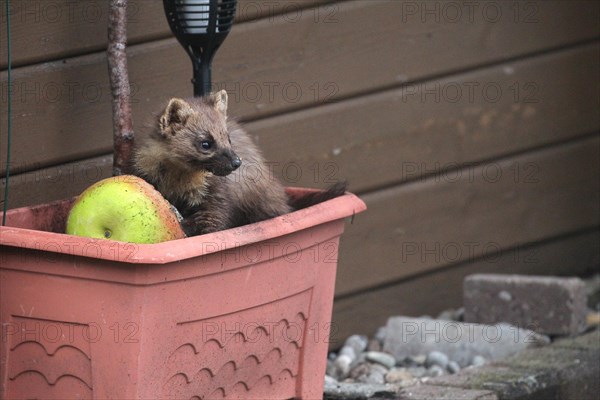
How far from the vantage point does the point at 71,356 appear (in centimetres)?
233

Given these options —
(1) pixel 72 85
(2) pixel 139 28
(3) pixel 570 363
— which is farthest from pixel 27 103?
(3) pixel 570 363

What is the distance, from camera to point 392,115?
153 inches

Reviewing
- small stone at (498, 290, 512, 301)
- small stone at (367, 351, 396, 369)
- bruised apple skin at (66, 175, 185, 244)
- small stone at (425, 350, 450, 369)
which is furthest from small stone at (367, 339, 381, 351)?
bruised apple skin at (66, 175, 185, 244)

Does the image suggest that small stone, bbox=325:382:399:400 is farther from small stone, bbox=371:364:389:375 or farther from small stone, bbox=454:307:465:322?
small stone, bbox=454:307:465:322

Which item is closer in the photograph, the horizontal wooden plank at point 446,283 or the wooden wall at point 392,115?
the wooden wall at point 392,115

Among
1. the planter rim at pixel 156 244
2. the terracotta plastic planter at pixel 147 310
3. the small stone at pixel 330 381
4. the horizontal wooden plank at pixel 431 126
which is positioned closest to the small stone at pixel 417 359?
the small stone at pixel 330 381

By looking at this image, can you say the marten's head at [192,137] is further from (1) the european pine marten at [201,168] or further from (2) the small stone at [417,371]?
(2) the small stone at [417,371]

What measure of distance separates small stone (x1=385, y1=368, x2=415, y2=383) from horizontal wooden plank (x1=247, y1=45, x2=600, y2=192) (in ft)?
2.18

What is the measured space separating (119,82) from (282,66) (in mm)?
901

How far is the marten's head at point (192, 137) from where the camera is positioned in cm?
266

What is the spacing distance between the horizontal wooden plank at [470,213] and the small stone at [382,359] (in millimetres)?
261

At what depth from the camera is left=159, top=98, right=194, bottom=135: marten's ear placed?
105 inches

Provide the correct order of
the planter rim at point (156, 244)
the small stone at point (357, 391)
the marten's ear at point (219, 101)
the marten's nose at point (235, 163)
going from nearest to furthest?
the planter rim at point (156, 244) → the marten's nose at point (235, 163) → the marten's ear at point (219, 101) → the small stone at point (357, 391)

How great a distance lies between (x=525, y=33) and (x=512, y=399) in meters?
1.59
